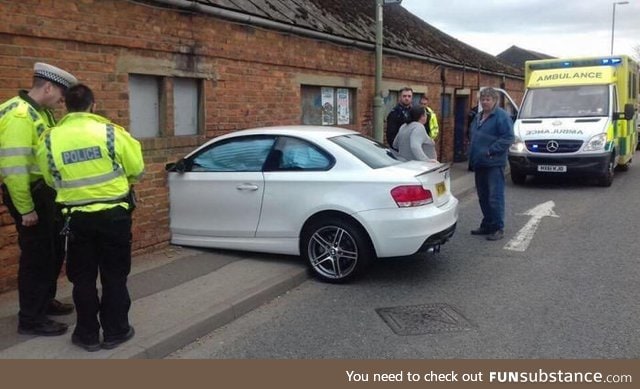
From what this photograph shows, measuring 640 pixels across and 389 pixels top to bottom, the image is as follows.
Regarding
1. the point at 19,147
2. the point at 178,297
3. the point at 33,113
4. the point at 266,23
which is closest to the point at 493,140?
the point at 266,23

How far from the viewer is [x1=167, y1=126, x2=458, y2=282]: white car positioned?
5.39 m

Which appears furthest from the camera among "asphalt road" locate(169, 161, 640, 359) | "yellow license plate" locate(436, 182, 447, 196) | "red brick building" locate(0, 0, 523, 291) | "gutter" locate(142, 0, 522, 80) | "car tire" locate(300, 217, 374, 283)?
"gutter" locate(142, 0, 522, 80)

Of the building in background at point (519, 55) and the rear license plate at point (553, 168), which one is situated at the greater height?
the building in background at point (519, 55)

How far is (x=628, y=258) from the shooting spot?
21.3 ft

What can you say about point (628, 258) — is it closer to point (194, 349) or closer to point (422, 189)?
point (422, 189)

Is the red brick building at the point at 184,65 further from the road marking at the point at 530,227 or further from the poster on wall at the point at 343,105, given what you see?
the road marking at the point at 530,227

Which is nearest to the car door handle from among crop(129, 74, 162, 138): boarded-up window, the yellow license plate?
crop(129, 74, 162, 138): boarded-up window

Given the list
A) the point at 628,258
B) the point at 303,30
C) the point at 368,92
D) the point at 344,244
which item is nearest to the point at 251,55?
the point at 303,30

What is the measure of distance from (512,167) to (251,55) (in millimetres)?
6563

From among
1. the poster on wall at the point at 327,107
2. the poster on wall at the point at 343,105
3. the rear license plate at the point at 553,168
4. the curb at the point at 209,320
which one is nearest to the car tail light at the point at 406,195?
the curb at the point at 209,320

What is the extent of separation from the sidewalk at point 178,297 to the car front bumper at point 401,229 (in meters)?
0.88

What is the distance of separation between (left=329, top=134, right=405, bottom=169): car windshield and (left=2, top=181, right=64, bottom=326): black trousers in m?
2.74

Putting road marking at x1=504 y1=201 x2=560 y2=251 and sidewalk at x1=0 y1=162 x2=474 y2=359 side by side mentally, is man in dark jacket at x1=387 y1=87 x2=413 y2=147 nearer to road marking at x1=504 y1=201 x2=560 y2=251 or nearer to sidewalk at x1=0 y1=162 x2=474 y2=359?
road marking at x1=504 y1=201 x2=560 y2=251

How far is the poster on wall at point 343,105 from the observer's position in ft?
35.6
